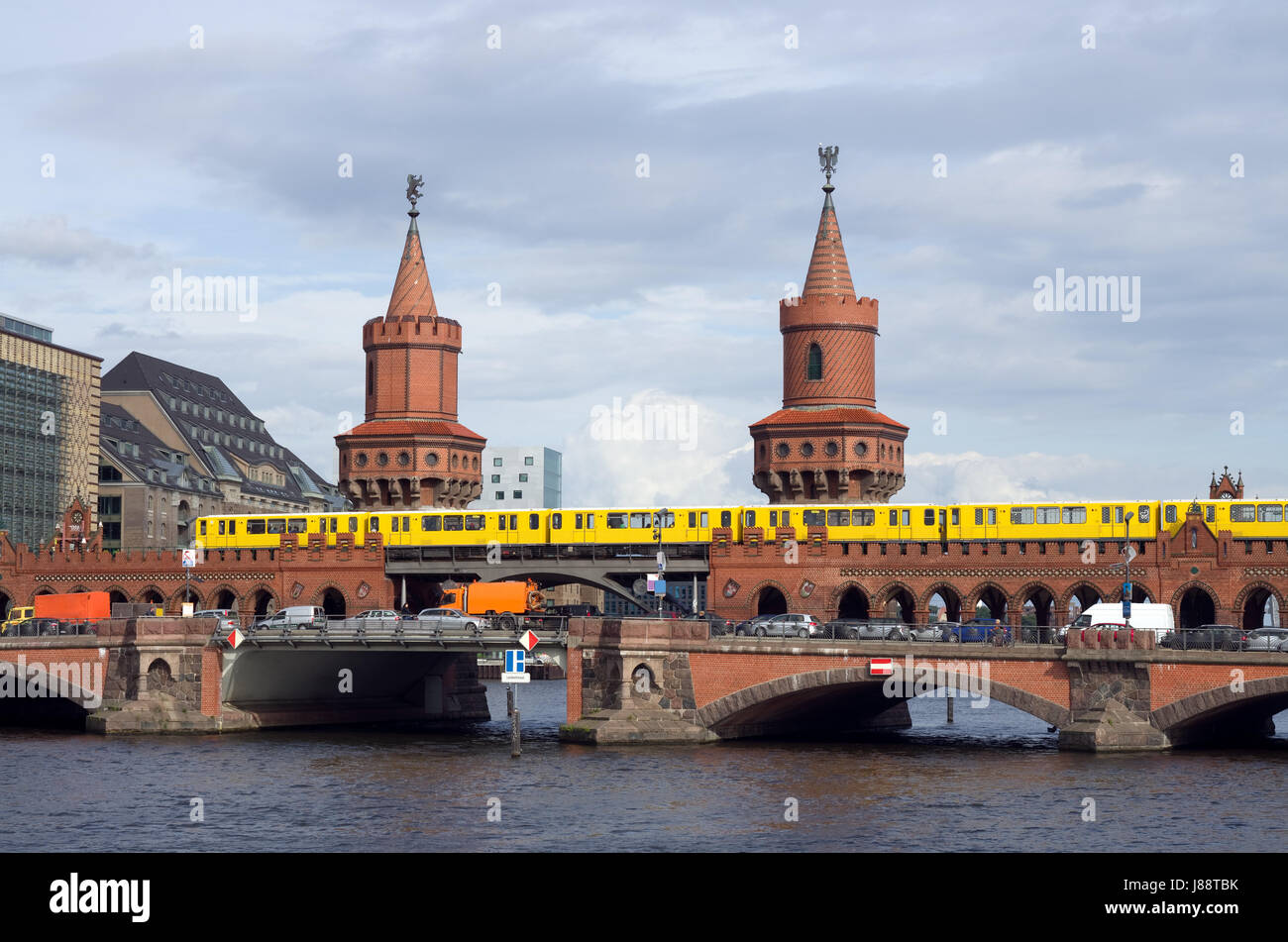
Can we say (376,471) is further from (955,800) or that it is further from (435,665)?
(955,800)

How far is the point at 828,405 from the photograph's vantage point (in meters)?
112

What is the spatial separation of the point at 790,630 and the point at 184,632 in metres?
27.7

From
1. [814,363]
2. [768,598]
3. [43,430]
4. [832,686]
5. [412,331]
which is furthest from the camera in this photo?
[43,430]

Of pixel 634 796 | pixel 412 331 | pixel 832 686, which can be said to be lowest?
pixel 634 796

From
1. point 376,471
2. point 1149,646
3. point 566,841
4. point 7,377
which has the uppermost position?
point 7,377

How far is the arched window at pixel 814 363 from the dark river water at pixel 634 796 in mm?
40031

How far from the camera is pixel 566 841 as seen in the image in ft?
154

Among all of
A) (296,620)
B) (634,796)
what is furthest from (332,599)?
(634,796)

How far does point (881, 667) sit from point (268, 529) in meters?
61.0

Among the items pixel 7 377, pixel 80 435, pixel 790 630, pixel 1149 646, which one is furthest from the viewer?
pixel 80 435

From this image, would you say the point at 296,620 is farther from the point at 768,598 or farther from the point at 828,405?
the point at 828,405

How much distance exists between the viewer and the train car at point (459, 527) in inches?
4284
